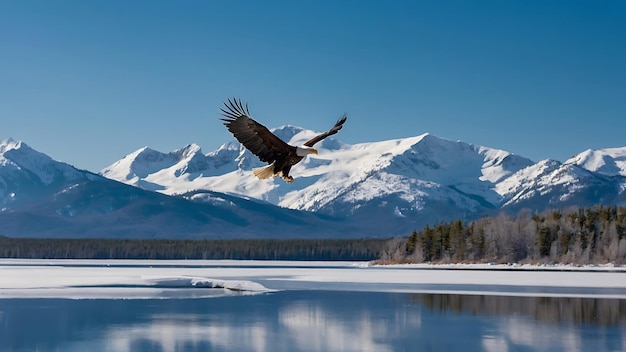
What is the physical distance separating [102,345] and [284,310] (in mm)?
13843

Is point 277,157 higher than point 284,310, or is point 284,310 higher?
point 277,157

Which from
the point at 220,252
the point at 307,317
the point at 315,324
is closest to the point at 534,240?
the point at 307,317

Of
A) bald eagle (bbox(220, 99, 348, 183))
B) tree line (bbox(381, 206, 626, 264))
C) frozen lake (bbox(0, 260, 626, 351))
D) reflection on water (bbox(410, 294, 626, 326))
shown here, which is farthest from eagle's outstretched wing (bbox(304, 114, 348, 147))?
tree line (bbox(381, 206, 626, 264))

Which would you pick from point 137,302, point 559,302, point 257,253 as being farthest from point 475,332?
point 257,253

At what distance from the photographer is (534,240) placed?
12144 cm

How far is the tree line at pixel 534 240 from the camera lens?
11562 cm

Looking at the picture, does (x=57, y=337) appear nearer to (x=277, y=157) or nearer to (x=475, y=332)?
(x=475, y=332)

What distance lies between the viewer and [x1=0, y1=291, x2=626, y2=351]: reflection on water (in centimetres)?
3453

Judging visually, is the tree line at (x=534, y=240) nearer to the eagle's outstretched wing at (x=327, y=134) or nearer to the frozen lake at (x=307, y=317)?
the frozen lake at (x=307, y=317)

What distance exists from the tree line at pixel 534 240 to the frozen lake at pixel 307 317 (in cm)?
5016

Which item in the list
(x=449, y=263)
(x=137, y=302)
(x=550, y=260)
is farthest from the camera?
(x=449, y=263)

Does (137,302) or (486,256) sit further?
(486,256)

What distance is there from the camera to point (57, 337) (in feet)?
119

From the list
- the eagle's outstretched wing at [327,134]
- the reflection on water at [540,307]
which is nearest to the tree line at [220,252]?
the reflection on water at [540,307]
